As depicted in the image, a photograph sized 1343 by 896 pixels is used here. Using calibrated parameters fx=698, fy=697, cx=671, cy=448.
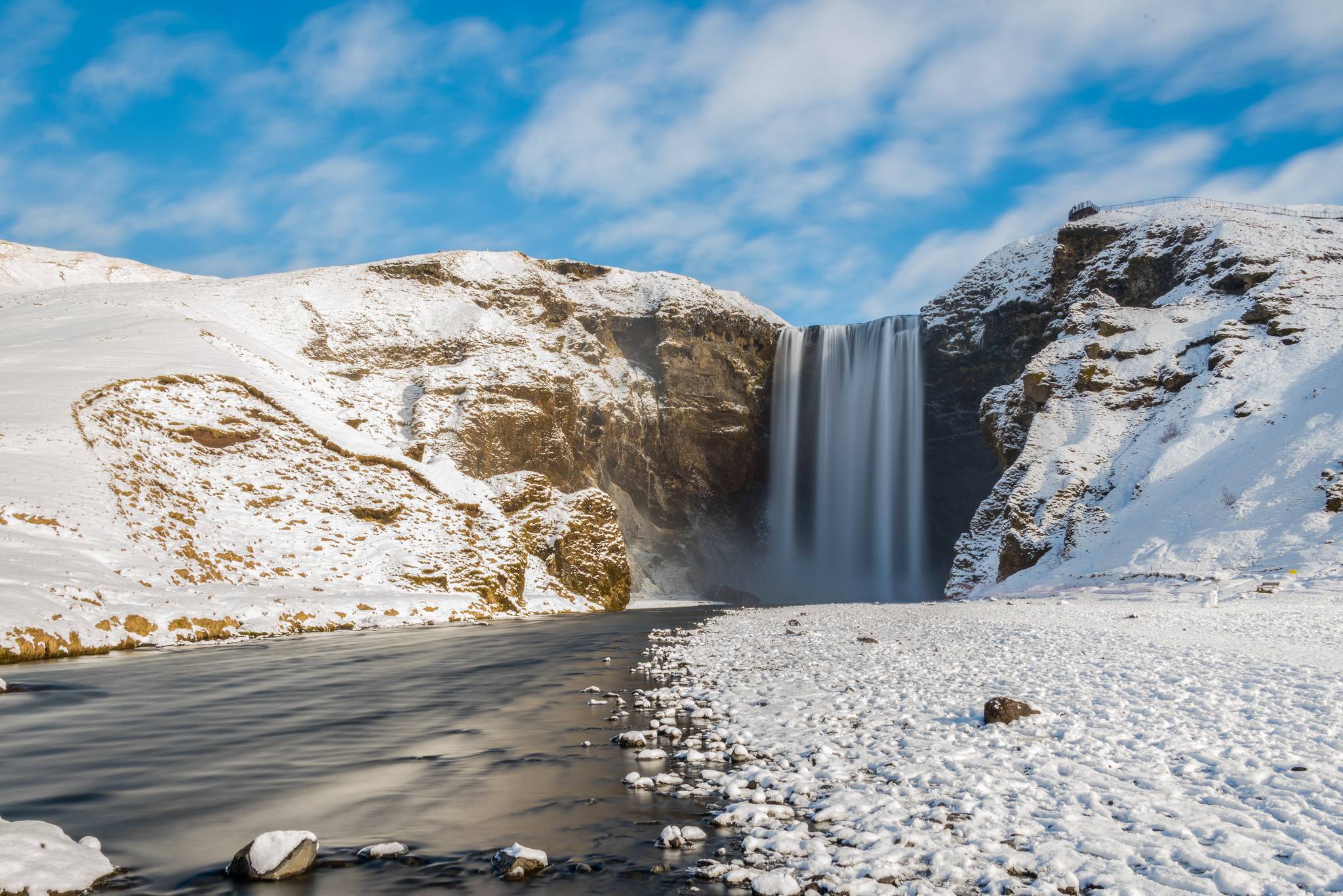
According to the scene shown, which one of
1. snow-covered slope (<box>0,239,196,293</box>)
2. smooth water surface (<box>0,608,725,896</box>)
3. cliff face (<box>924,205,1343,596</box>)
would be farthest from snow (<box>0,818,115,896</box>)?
snow-covered slope (<box>0,239,196,293</box>)

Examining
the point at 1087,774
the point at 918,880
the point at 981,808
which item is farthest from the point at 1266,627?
the point at 918,880

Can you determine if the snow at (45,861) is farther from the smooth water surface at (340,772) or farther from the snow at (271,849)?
the snow at (271,849)

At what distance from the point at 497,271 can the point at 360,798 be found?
69.5 metres

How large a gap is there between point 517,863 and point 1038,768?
5.20 m

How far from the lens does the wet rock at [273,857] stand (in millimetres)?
5254

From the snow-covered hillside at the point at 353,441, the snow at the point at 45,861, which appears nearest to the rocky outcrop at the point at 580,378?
the snow-covered hillside at the point at 353,441

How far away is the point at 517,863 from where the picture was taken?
5.35m

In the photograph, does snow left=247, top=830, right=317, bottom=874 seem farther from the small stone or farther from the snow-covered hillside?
the snow-covered hillside

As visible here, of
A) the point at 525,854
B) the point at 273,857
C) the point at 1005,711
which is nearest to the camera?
the point at 273,857

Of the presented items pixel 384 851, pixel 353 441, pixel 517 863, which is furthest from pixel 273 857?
pixel 353 441

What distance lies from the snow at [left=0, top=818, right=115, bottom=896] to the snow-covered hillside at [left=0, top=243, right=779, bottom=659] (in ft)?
51.8

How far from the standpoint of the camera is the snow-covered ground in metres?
4.96

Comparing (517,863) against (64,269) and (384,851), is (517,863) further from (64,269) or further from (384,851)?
(64,269)

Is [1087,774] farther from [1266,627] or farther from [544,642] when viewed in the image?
[544,642]
